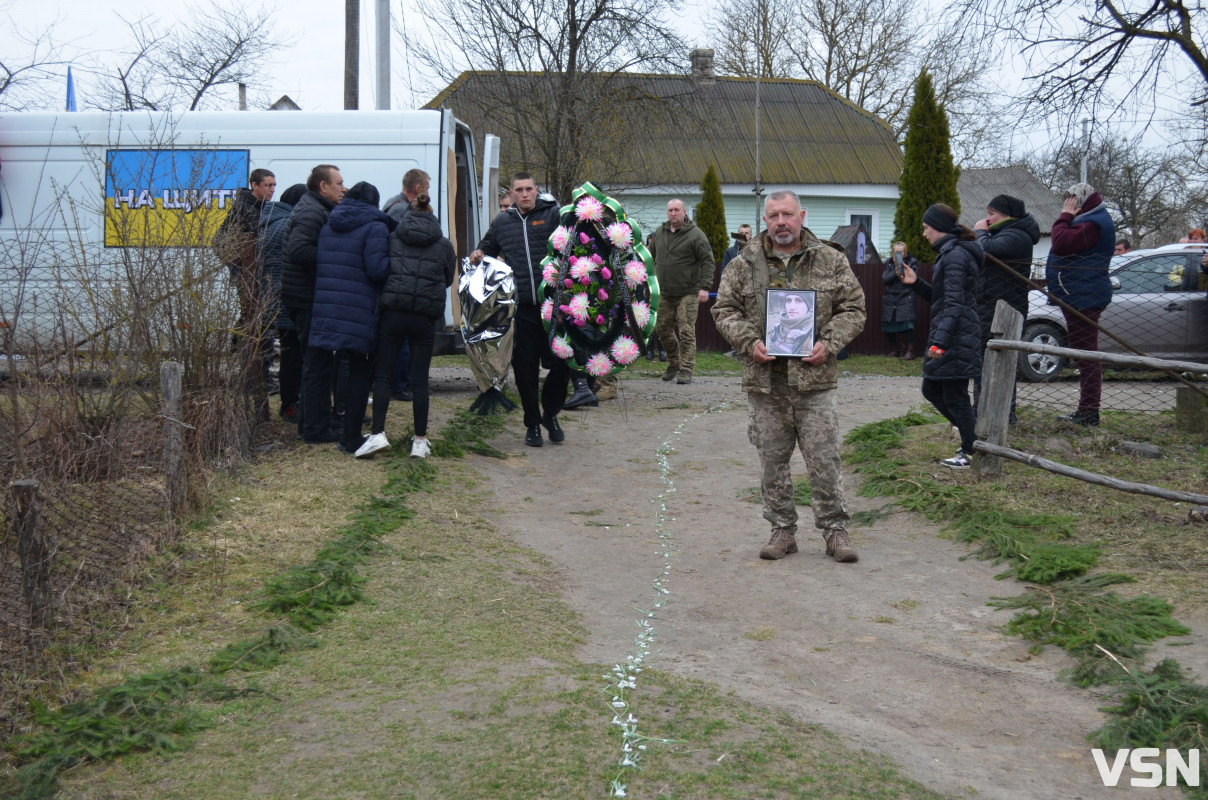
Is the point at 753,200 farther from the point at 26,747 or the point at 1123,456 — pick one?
the point at 26,747

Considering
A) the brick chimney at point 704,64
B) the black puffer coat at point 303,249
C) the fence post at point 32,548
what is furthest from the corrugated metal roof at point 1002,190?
A: the fence post at point 32,548

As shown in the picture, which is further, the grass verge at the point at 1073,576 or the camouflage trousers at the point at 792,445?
the camouflage trousers at the point at 792,445

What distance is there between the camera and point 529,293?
898cm

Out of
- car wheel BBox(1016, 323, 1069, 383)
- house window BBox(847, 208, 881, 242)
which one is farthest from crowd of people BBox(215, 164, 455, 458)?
house window BBox(847, 208, 881, 242)

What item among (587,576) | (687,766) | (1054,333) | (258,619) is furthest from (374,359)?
(1054,333)

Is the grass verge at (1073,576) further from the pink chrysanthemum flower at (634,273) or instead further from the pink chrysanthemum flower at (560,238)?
the pink chrysanthemum flower at (560,238)

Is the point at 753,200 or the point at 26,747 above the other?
the point at 753,200

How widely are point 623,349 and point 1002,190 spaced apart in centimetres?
4783

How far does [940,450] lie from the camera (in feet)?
28.0

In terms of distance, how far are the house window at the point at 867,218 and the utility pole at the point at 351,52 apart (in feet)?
63.7

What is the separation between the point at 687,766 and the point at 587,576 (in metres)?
2.57

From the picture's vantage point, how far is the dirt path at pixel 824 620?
387cm

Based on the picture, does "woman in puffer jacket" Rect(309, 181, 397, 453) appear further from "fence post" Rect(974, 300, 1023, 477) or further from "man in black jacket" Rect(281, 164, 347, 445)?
"fence post" Rect(974, 300, 1023, 477)

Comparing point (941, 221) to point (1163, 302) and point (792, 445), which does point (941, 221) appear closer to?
point (792, 445)
